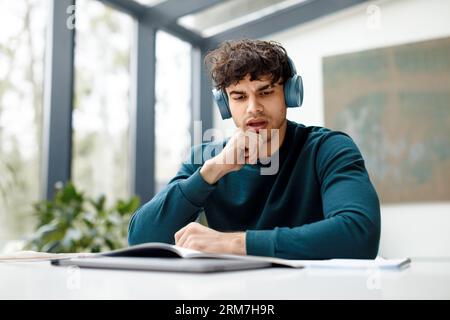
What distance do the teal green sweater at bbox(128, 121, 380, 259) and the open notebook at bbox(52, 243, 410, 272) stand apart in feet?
1.06

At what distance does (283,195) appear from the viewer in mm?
1368

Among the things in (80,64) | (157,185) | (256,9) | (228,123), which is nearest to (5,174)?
(80,64)

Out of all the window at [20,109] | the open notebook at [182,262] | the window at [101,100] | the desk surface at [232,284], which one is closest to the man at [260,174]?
the open notebook at [182,262]

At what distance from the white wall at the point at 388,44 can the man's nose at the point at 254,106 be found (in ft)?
8.42

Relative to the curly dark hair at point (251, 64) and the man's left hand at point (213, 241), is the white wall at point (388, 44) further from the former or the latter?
the man's left hand at point (213, 241)

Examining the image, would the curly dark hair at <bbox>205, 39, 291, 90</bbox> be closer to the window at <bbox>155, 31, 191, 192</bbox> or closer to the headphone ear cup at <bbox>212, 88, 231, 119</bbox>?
the headphone ear cup at <bbox>212, 88, 231, 119</bbox>

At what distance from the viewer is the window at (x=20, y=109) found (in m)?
2.73

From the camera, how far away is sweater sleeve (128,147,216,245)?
134 cm

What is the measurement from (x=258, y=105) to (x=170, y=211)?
14.1 inches

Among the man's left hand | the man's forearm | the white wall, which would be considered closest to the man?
the man's forearm

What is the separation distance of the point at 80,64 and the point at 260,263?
2.74m

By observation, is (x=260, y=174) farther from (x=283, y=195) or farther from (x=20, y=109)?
(x=20, y=109)

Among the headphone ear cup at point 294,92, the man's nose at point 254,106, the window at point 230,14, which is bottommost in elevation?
the man's nose at point 254,106

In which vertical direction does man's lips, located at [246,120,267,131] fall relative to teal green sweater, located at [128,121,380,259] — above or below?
above
